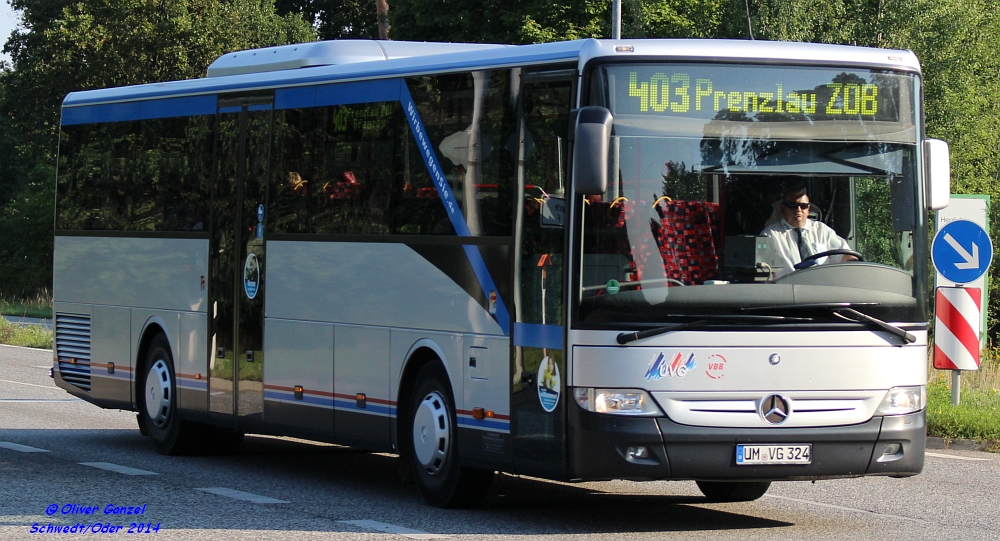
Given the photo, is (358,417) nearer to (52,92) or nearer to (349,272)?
(349,272)

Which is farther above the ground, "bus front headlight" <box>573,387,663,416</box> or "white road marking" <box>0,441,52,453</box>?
"bus front headlight" <box>573,387,663,416</box>

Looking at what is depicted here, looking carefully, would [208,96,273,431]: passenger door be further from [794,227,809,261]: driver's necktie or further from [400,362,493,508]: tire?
[794,227,809,261]: driver's necktie

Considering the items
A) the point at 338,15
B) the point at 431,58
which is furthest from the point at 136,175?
the point at 338,15

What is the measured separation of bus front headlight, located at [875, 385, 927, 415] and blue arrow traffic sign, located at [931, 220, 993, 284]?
22.5ft

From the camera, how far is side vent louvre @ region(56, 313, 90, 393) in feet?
53.6

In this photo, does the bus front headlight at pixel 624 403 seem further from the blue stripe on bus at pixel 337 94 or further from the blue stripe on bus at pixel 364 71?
the blue stripe on bus at pixel 337 94

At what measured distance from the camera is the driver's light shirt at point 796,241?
30.9 feet

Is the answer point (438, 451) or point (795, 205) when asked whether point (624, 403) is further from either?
point (438, 451)

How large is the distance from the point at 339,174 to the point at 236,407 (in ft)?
8.61

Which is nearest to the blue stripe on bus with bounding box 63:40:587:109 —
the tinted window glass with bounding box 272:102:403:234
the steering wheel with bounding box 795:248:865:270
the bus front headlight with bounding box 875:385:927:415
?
the tinted window glass with bounding box 272:102:403:234

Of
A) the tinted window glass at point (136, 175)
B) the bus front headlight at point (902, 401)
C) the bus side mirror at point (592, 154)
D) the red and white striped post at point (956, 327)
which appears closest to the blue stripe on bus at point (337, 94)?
the tinted window glass at point (136, 175)

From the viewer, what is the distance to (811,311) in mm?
9523

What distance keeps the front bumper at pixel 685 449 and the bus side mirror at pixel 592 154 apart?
1.33 metres

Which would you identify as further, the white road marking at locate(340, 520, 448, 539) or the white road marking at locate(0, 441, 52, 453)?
the white road marking at locate(0, 441, 52, 453)
